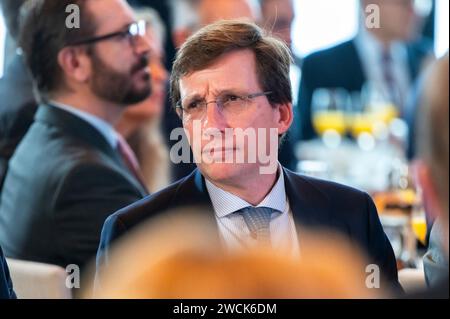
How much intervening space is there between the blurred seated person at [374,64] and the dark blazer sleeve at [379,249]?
3186 millimetres

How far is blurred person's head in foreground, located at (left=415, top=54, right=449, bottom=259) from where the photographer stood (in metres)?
1.30

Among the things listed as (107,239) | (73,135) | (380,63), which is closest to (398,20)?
(380,63)

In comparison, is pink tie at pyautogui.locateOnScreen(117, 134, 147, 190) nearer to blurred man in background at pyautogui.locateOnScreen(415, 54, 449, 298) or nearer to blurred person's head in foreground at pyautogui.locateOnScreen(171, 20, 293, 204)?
blurred person's head in foreground at pyautogui.locateOnScreen(171, 20, 293, 204)

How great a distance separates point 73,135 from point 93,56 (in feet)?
0.78

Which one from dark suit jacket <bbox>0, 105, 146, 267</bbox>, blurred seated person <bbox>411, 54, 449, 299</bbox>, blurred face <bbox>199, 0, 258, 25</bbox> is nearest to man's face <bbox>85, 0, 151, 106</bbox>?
dark suit jacket <bbox>0, 105, 146, 267</bbox>

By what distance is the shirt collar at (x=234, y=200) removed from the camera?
193 centimetres

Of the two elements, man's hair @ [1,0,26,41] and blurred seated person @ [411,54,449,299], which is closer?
blurred seated person @ [411,54,449,299]

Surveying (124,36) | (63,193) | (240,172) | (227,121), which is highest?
(124,36)

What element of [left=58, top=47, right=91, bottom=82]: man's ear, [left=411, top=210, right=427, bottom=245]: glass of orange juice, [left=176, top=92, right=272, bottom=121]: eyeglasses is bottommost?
[left=411, top=210, right=427, bottom=245]: glass of orange juice

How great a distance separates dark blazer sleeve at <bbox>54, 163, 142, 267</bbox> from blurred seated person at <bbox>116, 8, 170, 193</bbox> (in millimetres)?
363

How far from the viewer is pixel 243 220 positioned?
194 cm

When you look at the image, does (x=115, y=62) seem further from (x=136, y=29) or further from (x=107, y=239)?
(x=107, y=239)
